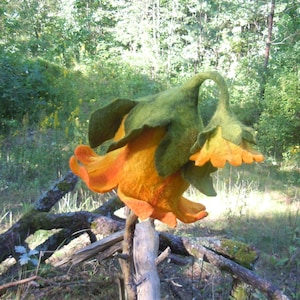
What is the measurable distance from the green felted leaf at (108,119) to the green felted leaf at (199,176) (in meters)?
0.11

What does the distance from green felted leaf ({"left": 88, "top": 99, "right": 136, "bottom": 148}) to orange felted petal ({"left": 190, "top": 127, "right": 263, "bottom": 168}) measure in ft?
0.43

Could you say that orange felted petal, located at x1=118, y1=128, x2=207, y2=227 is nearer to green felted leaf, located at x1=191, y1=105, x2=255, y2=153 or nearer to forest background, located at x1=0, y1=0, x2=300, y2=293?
green felted leaf, located at x1=191, y1=105, x2=255, y2=153

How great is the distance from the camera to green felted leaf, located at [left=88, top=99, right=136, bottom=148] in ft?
1.67

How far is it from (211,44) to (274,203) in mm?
5992

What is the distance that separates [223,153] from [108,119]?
0.17 meters

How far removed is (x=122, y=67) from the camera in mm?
7816

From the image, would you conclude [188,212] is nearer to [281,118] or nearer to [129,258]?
[129,258]

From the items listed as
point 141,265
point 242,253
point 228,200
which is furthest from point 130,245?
point 228,200

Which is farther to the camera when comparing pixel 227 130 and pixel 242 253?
pixel 242 253

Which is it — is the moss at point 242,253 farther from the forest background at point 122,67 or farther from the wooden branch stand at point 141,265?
the forest background at point 122,67

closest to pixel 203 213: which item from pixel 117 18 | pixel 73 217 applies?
pixel 73 217

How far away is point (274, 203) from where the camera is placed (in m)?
3.39

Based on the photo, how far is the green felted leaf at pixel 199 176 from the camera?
18.7 inches

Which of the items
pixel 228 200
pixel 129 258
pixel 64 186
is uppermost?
pixel 129 258
